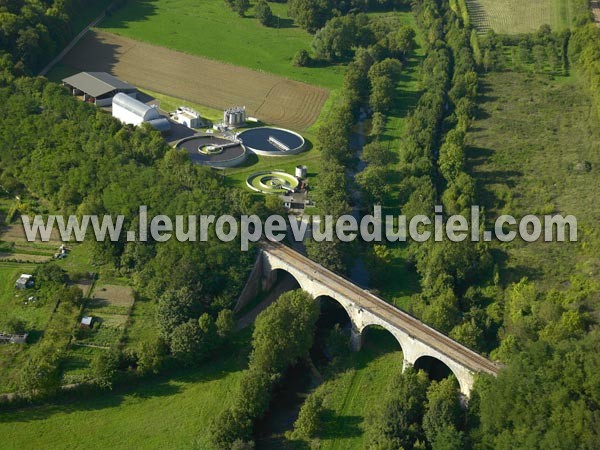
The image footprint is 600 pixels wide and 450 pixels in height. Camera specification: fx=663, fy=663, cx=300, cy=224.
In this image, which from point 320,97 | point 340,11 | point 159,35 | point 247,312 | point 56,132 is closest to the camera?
point 247,312

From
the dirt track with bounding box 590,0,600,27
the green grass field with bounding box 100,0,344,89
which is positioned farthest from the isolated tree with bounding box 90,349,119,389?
the dirt track with bounding box 590,0,600,27

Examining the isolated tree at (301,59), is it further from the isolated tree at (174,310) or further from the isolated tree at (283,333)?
the isolated tree at (283,333)

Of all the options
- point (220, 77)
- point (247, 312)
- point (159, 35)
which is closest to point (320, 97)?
point (220, 77)

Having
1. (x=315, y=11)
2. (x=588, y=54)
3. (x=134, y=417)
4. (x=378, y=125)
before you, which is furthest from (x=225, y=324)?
(x=315, y=11)

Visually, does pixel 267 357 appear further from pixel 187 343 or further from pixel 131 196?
pixel 131 196

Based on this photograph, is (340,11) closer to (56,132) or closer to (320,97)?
(320,97)

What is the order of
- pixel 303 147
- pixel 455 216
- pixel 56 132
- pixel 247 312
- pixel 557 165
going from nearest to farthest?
pixel 247 312 < pixel 455 216 < pixel 56 132 < pixel 557 165 < pixel 303 147
